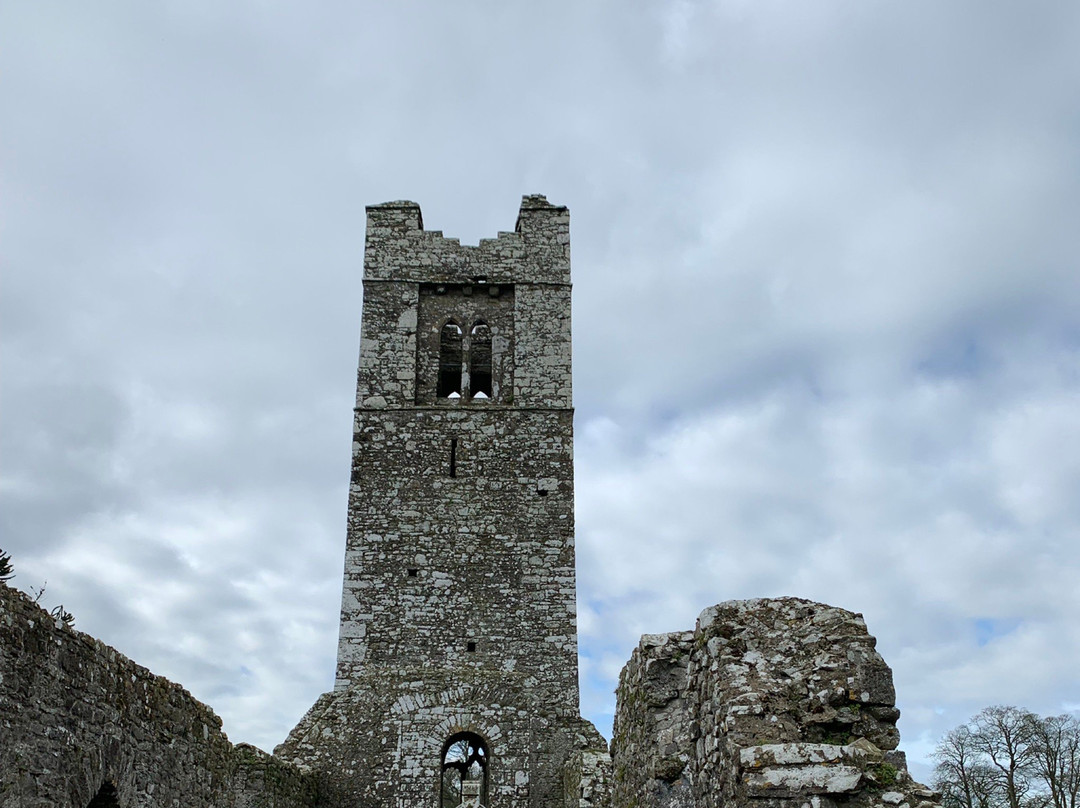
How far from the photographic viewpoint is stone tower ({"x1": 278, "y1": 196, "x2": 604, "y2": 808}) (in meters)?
13.6

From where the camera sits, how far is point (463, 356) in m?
17.9

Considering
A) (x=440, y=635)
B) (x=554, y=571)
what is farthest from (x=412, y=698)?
(x=554, y=571)

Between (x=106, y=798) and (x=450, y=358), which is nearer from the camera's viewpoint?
(x=106, y=798)

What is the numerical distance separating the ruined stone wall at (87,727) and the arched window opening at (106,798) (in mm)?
37

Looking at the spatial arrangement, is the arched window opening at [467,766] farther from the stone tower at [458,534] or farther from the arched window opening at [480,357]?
the arched window opening at [480,357]

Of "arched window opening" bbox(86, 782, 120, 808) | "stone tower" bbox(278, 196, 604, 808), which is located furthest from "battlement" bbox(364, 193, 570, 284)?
"arched window opening" bbox(86, 782, 120, 808)

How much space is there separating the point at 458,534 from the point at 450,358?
374 cm

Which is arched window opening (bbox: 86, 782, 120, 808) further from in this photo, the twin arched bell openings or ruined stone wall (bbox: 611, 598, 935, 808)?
the twin arched bell openings

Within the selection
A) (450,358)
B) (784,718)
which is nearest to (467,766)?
(450,358)

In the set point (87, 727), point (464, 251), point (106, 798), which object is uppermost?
point (464, 251)

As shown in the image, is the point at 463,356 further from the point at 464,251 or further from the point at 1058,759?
the point at 1058,759

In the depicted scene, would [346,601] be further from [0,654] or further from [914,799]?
[914,799]

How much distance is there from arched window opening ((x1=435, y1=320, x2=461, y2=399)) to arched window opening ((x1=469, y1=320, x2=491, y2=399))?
0.25 meters

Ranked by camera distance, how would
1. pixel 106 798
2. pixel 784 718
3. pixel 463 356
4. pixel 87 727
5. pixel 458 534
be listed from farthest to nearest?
pixel 463 356, pixel 458 534, pixel 106 798, pixel 87 727, pixel 784 718
